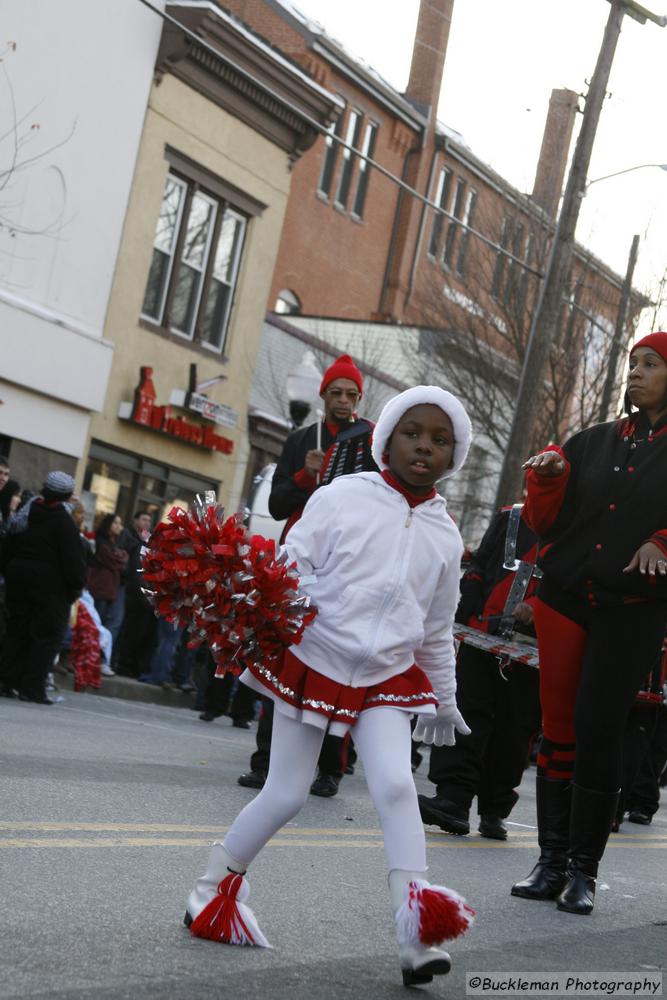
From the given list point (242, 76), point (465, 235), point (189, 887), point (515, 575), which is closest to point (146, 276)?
point (242, 76)

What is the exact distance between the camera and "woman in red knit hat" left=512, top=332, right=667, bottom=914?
6098 mm

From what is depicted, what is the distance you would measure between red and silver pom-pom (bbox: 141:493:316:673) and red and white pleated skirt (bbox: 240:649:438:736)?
10 centimetres

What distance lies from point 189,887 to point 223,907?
83 centimetres

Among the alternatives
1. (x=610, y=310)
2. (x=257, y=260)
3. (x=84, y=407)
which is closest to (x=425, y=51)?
(x=610, y=310)

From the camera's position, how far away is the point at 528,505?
20.7ft

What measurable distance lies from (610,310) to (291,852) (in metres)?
25.6

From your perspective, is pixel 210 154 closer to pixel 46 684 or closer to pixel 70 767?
pixel 46 684

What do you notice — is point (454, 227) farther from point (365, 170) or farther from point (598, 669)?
point (598, 669)

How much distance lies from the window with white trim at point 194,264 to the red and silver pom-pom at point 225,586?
62.5 feet

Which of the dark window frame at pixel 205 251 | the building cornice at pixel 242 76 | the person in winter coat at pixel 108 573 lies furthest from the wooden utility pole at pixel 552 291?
the person in winter coat at pixel 108 573

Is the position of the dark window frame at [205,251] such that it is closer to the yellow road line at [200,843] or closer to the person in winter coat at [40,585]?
the person in winter coat at [40,585]

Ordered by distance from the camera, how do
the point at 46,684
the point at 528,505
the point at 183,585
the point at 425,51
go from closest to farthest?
1. the point at 183,585
2. the point at 528,505
3. the point at 46,684
4. the point at 425,51

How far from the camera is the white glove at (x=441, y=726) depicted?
16.4ft

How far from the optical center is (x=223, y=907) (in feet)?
15.2
